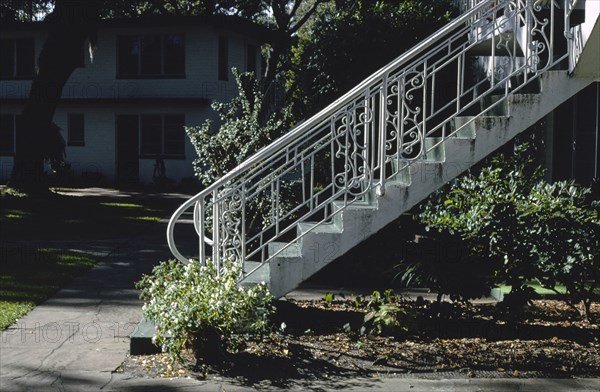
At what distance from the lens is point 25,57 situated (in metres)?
27.8

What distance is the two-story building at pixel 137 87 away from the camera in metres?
25.8

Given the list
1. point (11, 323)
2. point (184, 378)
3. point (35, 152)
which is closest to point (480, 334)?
point (184, 378)

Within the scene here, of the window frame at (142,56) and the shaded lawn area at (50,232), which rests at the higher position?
the window frame at (142,56)

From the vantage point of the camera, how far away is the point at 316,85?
13.6 metres

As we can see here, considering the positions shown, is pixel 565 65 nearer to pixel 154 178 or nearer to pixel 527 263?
pixel 527 263

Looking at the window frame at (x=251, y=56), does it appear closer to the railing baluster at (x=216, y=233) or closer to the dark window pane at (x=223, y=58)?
the dark window pane at (x=223, y=58)

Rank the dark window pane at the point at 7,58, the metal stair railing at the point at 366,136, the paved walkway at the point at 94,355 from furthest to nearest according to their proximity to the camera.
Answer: the dark window pane at the point at 7,58, the metal stair railing at the point at 366,136, the paved walkway at the point at 94,355

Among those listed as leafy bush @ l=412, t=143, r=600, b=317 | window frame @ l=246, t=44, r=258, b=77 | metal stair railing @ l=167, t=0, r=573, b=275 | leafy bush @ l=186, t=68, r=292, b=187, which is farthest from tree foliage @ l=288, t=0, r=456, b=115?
window frame @ l=246, t=44, r=258, b=77

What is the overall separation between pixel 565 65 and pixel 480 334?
3002 millimetres

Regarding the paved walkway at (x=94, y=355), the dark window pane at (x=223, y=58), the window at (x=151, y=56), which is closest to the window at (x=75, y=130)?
the window at (x=151, y=56)

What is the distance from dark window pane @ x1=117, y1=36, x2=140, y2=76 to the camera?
26609mm

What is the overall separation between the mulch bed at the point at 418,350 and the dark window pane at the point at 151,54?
1964 centimetres

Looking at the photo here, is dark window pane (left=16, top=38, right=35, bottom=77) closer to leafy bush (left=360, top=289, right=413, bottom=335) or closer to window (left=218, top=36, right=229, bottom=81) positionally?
window (left=218, top=36, right=229, bottom=81)

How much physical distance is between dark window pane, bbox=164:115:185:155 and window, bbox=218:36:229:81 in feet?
6.51
